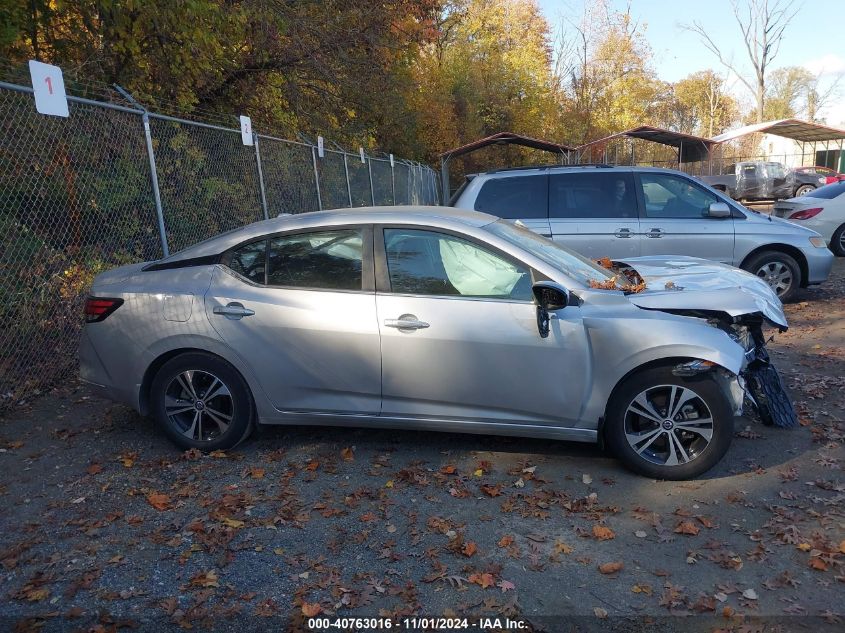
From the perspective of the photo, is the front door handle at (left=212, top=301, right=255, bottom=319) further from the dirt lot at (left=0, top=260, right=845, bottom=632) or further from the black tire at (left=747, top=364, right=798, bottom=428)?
the black tire at (left=747, top=364, right=798, bottom=428)

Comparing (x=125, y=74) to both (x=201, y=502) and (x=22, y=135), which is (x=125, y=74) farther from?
(x=201, y=502)

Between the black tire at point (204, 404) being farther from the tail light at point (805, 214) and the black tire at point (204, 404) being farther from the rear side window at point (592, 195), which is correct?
the tail light at point (805, 214)

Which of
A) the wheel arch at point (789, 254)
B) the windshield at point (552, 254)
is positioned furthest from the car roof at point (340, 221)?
the wheel arch at point (789, 254)

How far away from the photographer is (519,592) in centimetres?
318

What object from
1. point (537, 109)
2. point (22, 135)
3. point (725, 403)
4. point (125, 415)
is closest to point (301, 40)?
point (22, 135)

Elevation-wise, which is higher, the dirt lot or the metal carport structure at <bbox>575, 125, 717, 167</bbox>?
the metal carport structure at <bbox>575, 125, 717, 167</bbox>

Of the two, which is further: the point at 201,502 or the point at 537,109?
the point at 537,109

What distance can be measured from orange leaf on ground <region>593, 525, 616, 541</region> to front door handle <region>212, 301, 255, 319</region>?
8.20 feet

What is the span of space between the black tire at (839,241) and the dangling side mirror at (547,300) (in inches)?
455

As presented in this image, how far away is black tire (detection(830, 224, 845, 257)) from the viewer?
1318cm

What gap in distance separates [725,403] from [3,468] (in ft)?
15.3

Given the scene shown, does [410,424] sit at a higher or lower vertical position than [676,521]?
higher

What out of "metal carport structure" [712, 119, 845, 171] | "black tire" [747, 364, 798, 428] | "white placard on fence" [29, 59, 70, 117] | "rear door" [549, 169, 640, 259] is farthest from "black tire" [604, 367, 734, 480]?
"metal carport structure" [712, 119, 845, 171]

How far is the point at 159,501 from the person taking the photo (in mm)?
4074
